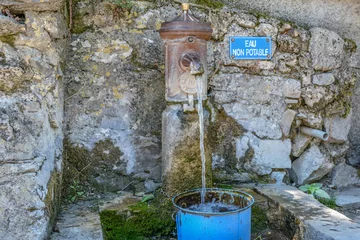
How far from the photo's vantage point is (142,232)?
2906 mm

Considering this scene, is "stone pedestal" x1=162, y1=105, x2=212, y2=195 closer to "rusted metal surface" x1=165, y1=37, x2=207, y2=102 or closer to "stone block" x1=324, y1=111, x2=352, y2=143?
"rusted metal surface" x1=165, y1=37, x2=207, y2=102

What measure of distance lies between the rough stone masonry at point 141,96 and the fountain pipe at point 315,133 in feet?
0.15

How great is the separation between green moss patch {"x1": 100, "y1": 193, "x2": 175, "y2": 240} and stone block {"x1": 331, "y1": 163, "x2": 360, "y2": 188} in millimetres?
1726

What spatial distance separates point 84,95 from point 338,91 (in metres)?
2.14

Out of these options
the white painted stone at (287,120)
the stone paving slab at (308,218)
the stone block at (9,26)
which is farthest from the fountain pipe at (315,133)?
the stone block at (9,26)

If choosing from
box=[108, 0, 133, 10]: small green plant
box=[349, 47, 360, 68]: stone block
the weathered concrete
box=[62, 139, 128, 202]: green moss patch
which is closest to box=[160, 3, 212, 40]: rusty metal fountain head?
box=[108, 0, 133, 10]: small green plant

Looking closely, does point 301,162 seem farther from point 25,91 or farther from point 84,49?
point 25,91

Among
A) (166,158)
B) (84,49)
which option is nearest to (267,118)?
(166,158)

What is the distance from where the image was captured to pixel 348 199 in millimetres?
3580

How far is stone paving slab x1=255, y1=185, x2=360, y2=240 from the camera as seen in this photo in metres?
2.34

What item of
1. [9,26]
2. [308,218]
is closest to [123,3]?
[9,26]

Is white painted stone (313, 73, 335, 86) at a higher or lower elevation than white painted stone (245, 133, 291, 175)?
higher

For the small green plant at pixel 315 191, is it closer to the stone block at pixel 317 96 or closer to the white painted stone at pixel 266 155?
the white painted stone at pixel 266 155

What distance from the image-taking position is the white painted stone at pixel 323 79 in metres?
3.63
